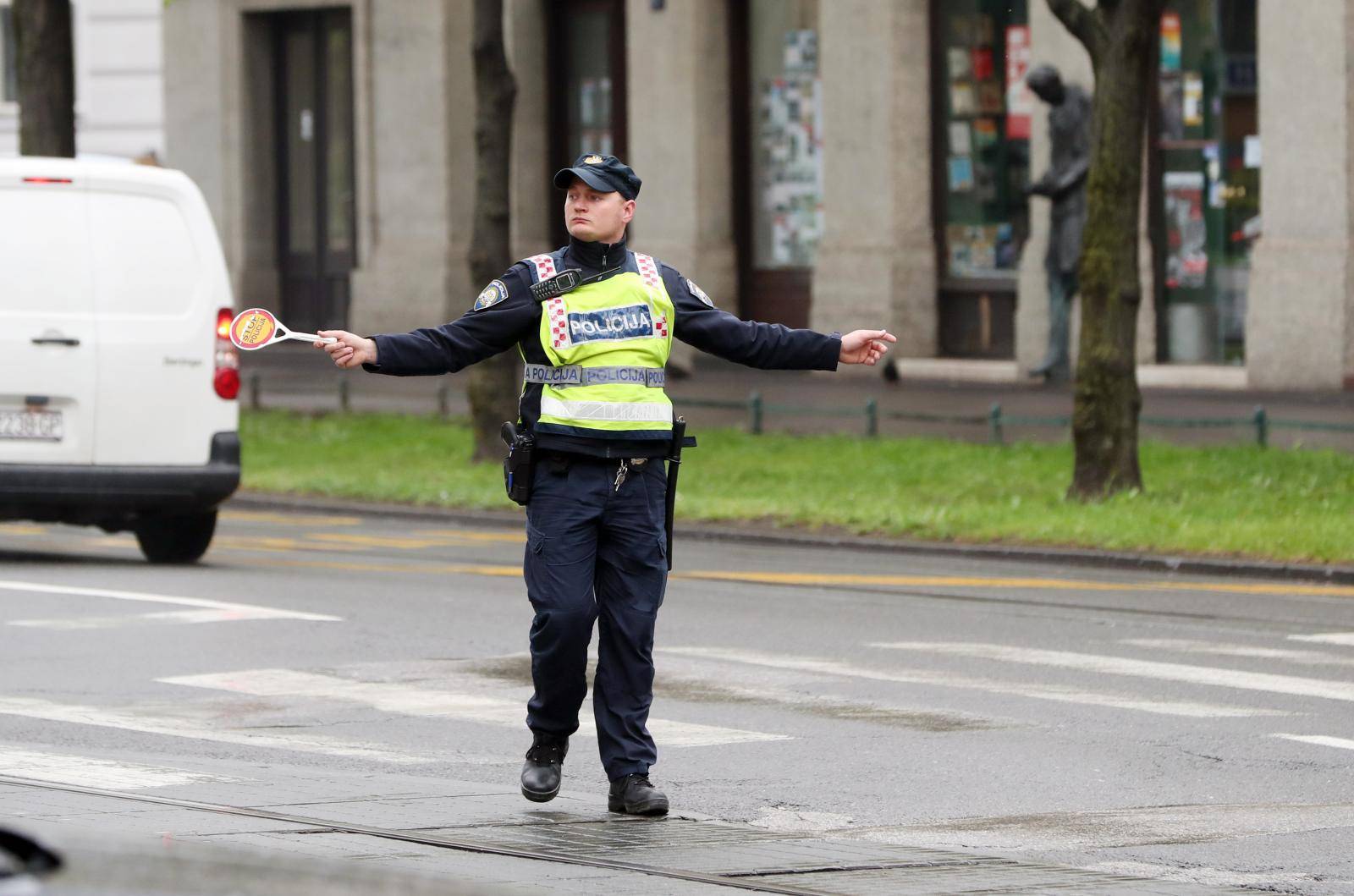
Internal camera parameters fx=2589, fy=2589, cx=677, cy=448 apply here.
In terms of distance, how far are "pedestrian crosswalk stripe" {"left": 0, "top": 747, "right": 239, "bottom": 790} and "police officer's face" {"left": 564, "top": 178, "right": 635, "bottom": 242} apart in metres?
1.86

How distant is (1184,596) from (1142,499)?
130 inches

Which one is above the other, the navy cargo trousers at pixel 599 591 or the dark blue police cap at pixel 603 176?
the dark blue police cap at pixel 603 176

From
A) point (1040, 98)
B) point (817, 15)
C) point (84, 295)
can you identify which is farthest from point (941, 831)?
point (817, 15)

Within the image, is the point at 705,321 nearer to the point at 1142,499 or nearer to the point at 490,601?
the point at 490,601

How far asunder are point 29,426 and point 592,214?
22.9 ft

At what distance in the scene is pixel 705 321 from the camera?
716 cm

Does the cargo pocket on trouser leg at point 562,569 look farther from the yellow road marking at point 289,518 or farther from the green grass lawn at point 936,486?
the yellow road marking at point 289,518

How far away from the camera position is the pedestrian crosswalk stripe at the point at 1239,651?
407 inches

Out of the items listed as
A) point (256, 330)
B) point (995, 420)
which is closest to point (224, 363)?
point (256, 330)

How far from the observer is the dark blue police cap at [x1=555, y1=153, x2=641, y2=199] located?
22.9 ft

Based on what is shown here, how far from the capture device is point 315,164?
113ft

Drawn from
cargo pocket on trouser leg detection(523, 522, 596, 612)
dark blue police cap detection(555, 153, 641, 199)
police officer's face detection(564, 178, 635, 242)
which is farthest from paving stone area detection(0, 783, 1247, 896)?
dark blue police cap detection(555, 153, 641, 199)

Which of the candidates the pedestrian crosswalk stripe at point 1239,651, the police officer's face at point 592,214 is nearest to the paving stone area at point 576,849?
the police officer's face at point 592,214

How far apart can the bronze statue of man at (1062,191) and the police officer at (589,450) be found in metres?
17.6
